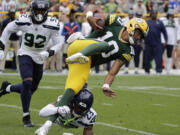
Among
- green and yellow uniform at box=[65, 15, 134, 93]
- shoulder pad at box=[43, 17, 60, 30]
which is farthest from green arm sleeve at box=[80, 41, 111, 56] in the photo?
shoulder pad at box=[43, 17, 60, 30]

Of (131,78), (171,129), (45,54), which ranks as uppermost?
(45,54)

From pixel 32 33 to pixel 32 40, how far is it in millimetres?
109

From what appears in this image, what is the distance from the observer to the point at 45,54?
702 centimetres

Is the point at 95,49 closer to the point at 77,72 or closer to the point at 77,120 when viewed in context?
the point at 77,72

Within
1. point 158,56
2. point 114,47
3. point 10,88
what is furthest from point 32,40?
point 158,56

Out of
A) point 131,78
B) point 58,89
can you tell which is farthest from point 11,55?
point 58,89

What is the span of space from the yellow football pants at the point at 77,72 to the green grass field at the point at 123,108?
4.02 ft

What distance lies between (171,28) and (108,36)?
10.8 m

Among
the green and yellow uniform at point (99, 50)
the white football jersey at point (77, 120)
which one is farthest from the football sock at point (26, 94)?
the white football jersey at point (77, 120)

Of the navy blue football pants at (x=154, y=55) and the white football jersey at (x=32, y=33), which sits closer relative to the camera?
the white football jersey at (x=32, y=33)

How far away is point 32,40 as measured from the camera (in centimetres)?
745

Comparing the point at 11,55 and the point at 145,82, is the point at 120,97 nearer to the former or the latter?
the point at 145,82

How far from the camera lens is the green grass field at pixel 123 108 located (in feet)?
23.4

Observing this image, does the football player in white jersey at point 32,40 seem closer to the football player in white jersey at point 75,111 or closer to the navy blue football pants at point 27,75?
the navy blue football pants at point 27,75
